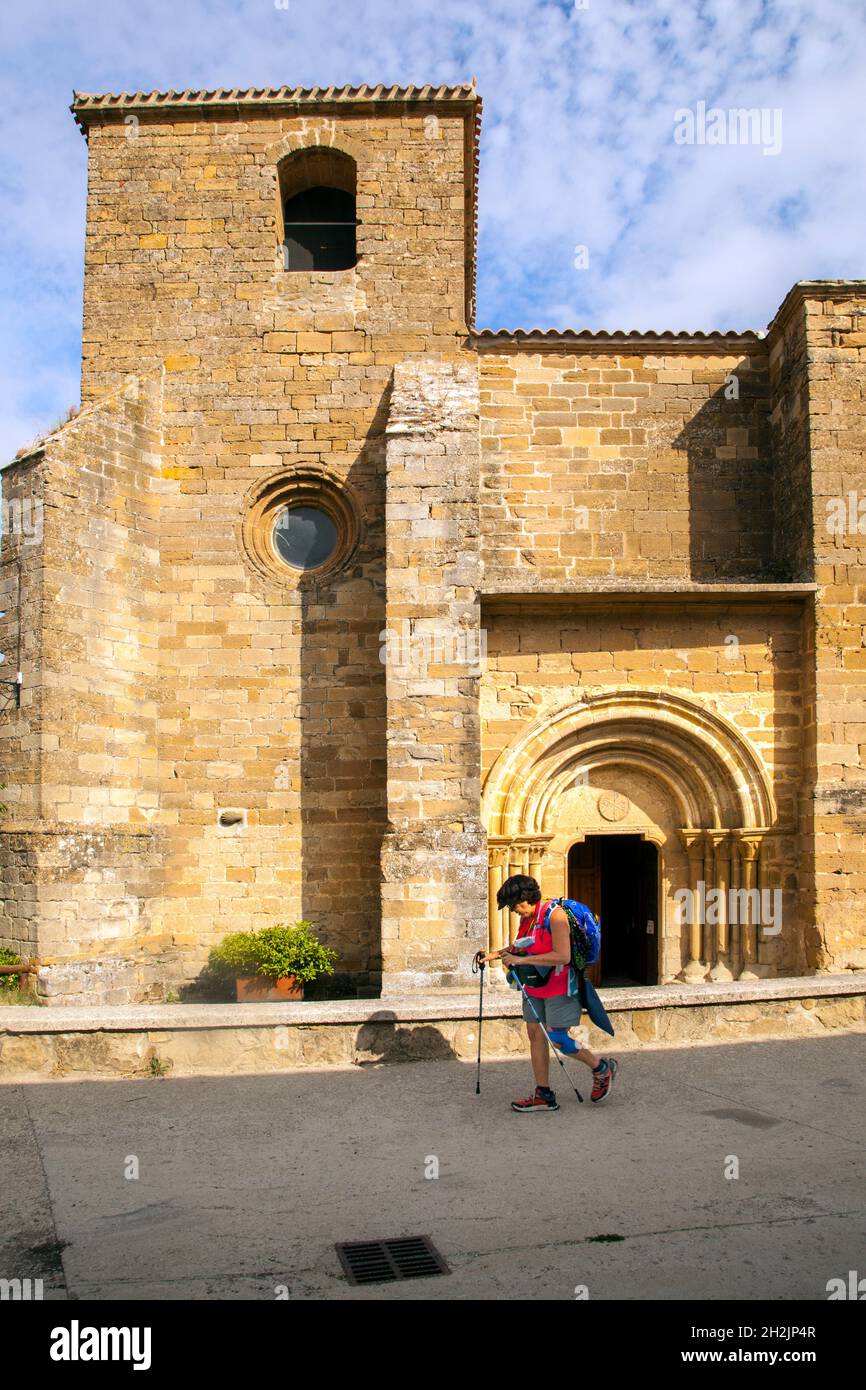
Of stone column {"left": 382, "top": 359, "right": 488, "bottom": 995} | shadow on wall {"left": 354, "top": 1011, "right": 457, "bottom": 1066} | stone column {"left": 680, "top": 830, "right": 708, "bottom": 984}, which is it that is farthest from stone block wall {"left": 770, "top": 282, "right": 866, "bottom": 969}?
shadow on wall {"left": 354, "top": 1011, "right": 457, "bottom": 1066}

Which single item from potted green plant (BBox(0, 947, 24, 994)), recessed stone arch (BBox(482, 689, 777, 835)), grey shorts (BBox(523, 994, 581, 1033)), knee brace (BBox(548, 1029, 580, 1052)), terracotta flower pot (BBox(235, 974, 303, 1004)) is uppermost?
recessed stone arch (BBox(482, 689, 777, 835))

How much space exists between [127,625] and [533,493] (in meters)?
4.11

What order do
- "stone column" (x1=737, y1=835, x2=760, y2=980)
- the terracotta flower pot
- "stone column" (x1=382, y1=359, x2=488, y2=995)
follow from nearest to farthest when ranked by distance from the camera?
"stone column" (x1=382, y1=359, x2=488, y2=995) → the terracotta flower pot → "stone column" (x1=737, y1=835, x2=760, y2=980)

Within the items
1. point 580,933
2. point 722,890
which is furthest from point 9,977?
point 722,890

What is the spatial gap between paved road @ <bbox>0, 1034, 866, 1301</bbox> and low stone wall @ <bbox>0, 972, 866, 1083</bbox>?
14 cm

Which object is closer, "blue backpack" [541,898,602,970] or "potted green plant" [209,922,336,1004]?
"blue backpack" [541,898,602,970]

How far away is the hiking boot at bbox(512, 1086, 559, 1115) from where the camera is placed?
5.34m

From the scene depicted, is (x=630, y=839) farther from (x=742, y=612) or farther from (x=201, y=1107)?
(x=201, y=1107)

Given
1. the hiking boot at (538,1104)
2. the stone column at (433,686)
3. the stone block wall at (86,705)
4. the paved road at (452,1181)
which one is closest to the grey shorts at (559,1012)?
the hiking boot at (538,1104)

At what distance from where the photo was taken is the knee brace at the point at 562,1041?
533 cm

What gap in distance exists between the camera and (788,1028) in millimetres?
6855

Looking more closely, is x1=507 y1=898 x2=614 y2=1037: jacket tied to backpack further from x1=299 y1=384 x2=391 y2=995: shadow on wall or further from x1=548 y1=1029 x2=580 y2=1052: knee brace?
x1=299 y1=384 x2=391 y2=995: shadow on wall
